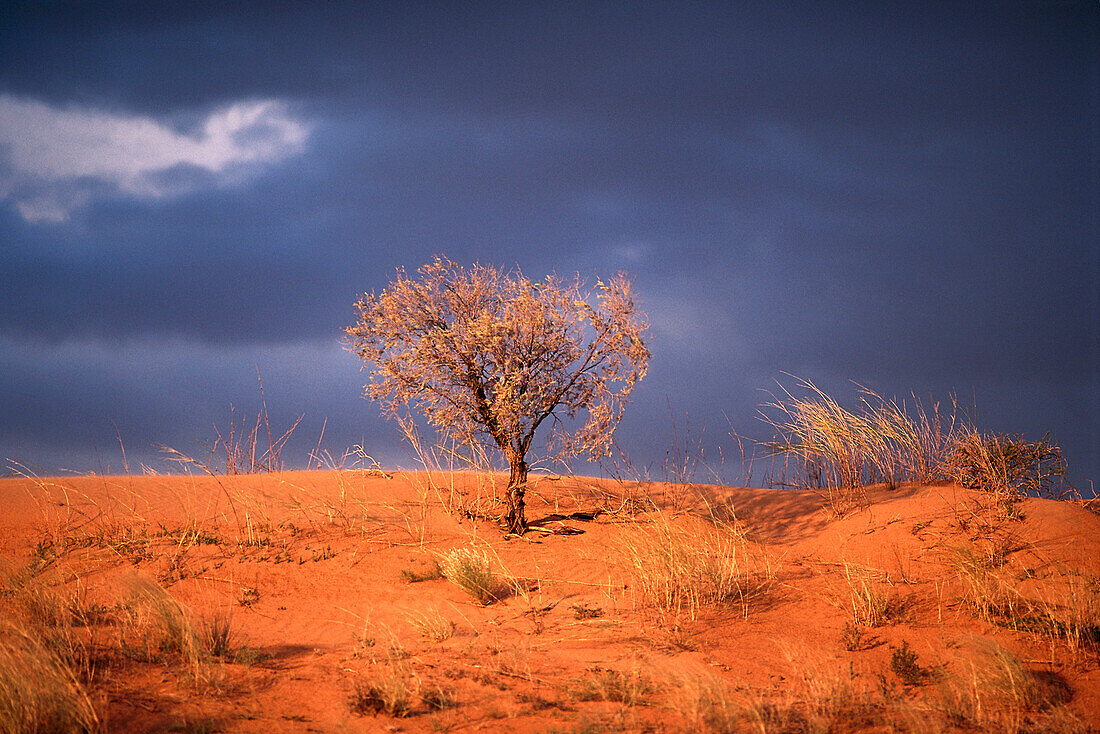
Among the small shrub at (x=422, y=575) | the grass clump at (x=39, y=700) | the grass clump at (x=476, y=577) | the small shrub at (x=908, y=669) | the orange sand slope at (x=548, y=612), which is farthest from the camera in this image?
the small shrub at (x=422, y=575)

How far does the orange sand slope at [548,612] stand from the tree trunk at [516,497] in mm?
420

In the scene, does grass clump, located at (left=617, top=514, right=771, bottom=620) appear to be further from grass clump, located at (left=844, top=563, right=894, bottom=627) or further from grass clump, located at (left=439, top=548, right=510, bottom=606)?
grass clump, located at (left=439, top=548, right=510, bottom=606)

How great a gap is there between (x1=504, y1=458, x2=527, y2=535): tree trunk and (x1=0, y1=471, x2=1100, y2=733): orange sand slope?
0.42m

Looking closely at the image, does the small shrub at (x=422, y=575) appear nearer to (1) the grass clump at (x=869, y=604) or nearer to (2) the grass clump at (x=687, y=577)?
(2) the grass clump at (x=687, y=577)

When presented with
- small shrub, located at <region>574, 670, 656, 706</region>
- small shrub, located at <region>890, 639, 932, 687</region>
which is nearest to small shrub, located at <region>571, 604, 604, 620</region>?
small shrub, located at <region>574, 670, 656, 706</region>

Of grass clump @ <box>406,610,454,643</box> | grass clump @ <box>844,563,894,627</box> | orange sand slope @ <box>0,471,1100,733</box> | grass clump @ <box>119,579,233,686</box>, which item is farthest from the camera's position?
grass clump @ <box>844,563,894,627</box>

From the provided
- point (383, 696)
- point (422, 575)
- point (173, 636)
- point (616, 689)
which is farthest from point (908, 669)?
point (173, 636)

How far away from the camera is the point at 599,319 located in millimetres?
12273

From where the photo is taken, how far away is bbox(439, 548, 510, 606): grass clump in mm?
8945

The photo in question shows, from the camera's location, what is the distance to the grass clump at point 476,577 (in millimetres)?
8945

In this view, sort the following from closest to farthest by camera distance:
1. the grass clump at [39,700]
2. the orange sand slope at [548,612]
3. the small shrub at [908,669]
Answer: the grass clump at [39,700] < the orange sand slope at [548,612] < the small shrub at [908,669]

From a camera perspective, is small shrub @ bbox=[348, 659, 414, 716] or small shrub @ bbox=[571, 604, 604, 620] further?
small shrub @ bbox=[571, 604, 604, 620]

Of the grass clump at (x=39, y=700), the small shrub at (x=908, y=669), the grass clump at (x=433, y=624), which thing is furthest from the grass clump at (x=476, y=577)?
the small shrub at (x=908, y=669)

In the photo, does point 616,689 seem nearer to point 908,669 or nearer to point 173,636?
point 908,669
